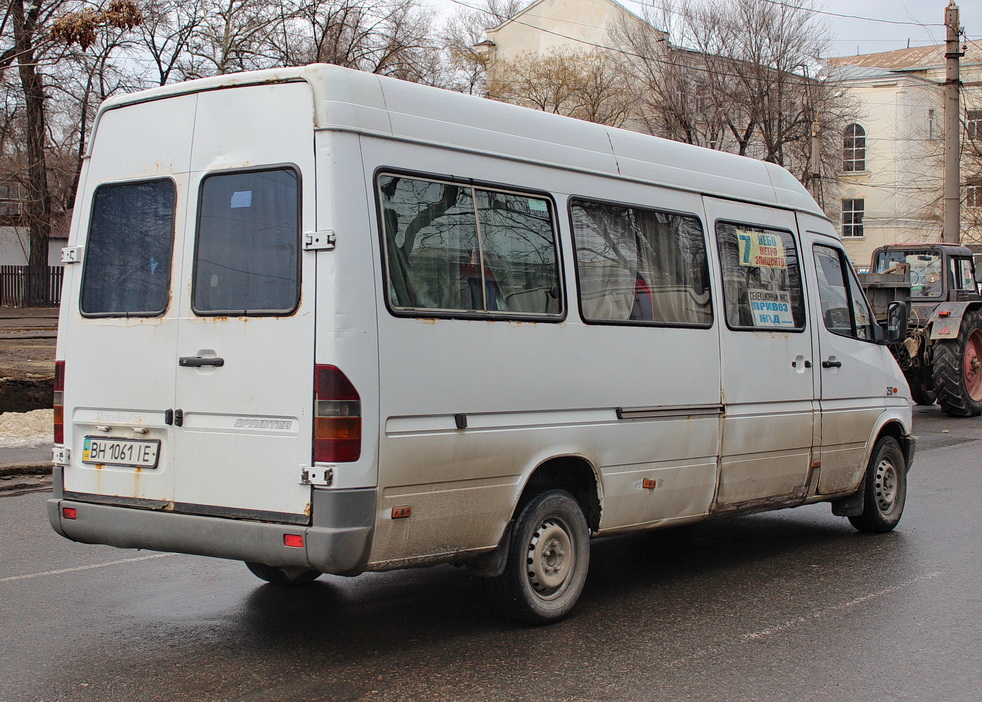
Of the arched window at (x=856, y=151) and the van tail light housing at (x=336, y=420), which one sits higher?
the arched window at (x=856, y=151)

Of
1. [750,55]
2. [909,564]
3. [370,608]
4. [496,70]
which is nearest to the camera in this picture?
[370,608]

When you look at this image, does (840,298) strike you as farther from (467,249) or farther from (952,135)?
(952,135)

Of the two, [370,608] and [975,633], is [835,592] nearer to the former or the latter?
[975,633]

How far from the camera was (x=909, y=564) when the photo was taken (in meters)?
7.45

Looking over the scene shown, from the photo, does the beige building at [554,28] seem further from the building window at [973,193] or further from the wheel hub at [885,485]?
the wheel hub at [885,485]

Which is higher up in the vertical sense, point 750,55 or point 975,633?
point 750,55

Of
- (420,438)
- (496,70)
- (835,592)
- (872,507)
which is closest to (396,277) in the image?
(420,438)

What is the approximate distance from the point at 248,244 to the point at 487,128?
4.46ft

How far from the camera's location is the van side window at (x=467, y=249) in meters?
5.15

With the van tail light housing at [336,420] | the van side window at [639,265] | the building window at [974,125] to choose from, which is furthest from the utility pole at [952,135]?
the van tail light housing at [336,420]

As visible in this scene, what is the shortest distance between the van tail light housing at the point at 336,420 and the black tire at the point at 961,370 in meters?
14.5

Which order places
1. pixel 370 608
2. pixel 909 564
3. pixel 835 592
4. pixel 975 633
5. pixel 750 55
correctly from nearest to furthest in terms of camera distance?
A: 1. pixel 975 633
2. pixel 370 608
3. pixel 835 592
4. pixel 909 564
5. pixel 750 55

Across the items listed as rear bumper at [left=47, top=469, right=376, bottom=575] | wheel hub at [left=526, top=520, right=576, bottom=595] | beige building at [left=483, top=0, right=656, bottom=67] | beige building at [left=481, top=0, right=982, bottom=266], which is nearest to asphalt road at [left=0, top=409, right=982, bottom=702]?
wheel hub at [left=526, top=520, right=576, bottom=595]

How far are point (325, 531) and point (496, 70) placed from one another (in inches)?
1690
